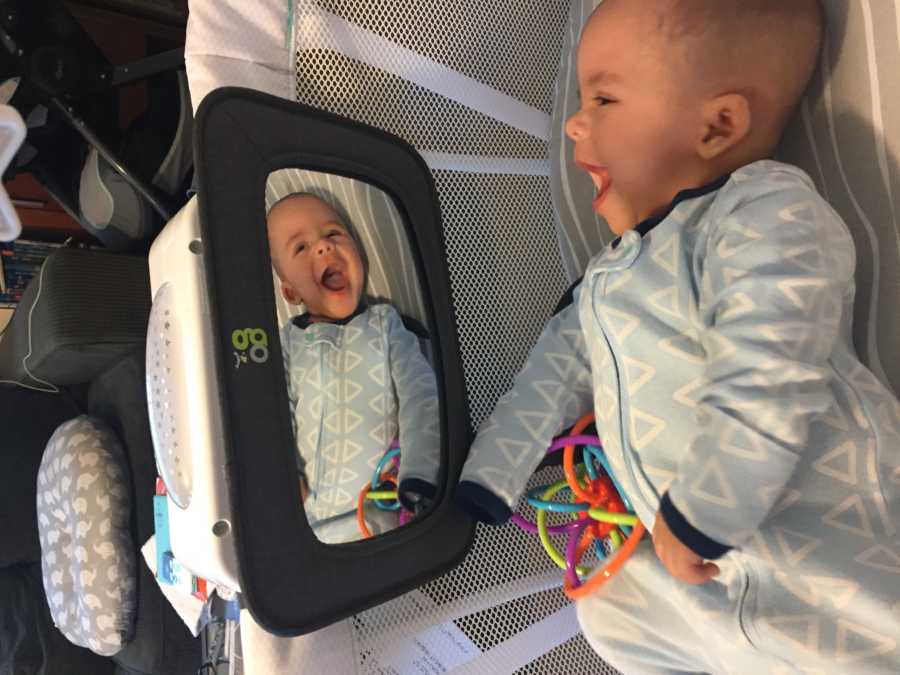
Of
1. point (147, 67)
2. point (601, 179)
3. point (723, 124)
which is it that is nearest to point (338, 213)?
point (601, 179)

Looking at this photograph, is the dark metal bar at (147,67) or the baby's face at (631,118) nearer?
the baby's face at (631,118)

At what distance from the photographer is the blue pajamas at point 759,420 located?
59 centimetres

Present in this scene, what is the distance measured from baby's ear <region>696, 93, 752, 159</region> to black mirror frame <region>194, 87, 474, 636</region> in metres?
0.37

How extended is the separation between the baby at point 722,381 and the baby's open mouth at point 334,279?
→ 0.24 metres

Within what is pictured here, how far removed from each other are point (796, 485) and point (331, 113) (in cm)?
57

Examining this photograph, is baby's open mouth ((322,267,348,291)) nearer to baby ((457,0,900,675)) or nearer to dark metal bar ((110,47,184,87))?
baby ((457,0,900,675))

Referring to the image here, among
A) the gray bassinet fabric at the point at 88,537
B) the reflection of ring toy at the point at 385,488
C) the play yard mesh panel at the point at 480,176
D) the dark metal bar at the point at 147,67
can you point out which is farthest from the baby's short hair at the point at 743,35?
the gray bassinet fabric at the point at 88,537

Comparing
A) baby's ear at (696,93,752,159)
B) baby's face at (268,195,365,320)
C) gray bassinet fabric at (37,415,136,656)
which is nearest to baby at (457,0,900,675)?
baby's ear at (696,93,752,159)

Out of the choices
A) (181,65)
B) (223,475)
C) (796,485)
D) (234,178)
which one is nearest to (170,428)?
(223,475)

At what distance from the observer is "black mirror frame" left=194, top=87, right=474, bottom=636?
645 mm

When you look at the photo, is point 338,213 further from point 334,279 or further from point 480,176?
point 480,176

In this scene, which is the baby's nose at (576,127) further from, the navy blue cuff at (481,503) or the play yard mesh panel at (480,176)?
the navy blue cuff at (481,503)

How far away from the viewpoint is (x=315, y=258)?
787 mm

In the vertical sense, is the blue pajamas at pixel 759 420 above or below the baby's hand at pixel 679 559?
above
